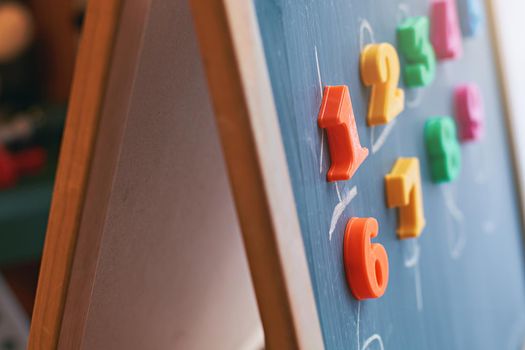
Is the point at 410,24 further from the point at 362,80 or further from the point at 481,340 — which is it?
the point at 481,340

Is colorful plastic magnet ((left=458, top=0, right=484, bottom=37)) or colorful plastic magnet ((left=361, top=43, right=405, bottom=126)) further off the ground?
colorful plastic magnet ((left=458, top=0, right=484, bottom=37))

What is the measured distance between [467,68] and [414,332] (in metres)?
0.44

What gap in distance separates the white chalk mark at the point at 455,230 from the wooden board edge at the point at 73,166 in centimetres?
48

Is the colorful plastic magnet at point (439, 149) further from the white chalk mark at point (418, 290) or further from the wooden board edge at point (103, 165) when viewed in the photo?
the wooden board edge at point (103, 165)

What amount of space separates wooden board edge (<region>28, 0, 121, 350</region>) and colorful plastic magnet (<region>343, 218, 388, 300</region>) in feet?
0.70

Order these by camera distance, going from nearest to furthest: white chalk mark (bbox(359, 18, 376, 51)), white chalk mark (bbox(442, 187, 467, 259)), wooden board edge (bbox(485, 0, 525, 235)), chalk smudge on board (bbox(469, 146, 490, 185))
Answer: white chalk mark (bbox(359, 18, 376, 51)) → white chalk mark (bbox(442, 187, 467, 259)) → chalk smudge on board (bbox(469, 146, 490, 185)) → wooden board edge (bbox(485, 0, 525, 235))

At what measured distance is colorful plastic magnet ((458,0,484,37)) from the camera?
100 centimetres

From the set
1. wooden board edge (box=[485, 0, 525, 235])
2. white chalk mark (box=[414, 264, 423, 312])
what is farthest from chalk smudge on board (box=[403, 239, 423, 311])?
wooden board edge (box=[485, 0, 525, 235])

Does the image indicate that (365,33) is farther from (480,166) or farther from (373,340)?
(480,166)

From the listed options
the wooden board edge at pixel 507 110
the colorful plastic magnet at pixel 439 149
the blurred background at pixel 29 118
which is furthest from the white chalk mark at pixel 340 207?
the blurred background at pixel 29 118

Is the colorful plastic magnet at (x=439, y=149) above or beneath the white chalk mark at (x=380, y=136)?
beneath

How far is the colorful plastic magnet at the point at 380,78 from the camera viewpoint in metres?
0.68

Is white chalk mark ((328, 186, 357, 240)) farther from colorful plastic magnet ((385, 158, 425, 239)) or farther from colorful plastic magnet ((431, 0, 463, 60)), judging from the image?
colorful plastic magnet ((431, 0, 463, 60))

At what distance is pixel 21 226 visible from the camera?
56.1 inches
